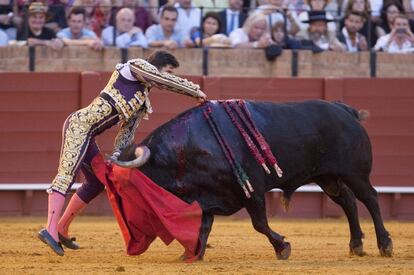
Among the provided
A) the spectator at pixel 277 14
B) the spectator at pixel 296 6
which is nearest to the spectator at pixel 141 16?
the spectator at pixel 277 14

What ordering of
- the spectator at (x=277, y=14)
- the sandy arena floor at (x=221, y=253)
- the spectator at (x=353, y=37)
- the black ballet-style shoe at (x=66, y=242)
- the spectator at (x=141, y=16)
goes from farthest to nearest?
the spectator at (x=353, y=37)
the spectator at (x=277, y=14)
the spectator at (x=141, y=16)
the black ballet-style shoe at (x=66, y=242)
the sandy arena floor at (x=221, y=253)

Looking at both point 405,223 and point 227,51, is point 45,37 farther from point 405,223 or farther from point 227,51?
point 405,223

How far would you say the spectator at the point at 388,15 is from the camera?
12914 millimetres

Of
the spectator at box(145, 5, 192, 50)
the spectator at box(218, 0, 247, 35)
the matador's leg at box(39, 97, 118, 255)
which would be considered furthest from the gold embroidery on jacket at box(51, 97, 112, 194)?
the spectator at box(218, 0, 247, 35)

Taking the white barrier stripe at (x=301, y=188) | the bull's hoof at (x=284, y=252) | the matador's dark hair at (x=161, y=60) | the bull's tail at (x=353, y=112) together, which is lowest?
the white barrier stripe at (x=301, y=188)

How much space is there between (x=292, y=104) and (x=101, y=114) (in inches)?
52.9

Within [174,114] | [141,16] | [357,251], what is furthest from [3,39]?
[357,251]

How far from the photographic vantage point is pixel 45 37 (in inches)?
469

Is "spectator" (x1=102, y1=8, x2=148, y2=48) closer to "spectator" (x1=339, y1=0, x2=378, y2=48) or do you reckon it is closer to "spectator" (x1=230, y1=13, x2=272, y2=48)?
"spectator" (x1=230, y1=13, x2=272, y2=48)

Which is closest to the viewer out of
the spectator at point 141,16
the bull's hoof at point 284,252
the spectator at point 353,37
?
the bull's hoof at point 284,252

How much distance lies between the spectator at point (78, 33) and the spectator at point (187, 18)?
91 cm

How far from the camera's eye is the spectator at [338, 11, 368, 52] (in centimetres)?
1271

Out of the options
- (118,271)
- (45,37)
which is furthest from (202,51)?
(118,271)

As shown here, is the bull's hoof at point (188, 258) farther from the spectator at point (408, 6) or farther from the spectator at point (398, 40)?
the spectator at point (408, 6)
